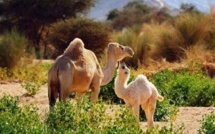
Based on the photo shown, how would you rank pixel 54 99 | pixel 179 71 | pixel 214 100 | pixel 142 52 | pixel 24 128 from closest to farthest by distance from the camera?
pixel 24 128
pixel 54 99
pixel 214 100
pixel 179 71
pixel 142 52

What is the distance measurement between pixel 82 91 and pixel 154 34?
1242cm

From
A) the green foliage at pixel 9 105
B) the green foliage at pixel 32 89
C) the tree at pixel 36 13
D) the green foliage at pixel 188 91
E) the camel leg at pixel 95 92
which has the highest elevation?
the green foliage at pixel 9 105

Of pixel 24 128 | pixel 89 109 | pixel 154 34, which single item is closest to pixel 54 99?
pixel 89 109

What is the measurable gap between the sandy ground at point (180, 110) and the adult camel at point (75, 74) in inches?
15.5

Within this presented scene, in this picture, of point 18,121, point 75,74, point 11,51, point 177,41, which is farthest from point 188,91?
point 177,41

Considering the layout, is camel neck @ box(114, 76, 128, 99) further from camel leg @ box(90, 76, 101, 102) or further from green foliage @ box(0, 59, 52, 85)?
green foliage @ box(0, 59, 52, 85)

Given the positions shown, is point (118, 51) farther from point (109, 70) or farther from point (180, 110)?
point (180, 110)

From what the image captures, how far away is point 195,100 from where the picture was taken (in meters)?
13.7

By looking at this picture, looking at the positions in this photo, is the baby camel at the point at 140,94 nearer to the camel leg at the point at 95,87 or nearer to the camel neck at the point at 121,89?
the camel neck at the point at 121,89

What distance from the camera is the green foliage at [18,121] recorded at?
720cm

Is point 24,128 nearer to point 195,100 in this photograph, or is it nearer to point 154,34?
point 195,100

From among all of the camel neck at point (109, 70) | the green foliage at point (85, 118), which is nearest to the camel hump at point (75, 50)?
the camel neck at point (109, 70)

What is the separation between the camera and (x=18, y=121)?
25.0ft

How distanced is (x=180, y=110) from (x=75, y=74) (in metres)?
2.82
